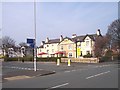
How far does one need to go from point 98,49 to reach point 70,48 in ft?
70.7

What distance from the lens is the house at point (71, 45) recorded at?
94062mm

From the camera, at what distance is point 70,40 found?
102 m

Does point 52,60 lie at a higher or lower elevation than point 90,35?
lower

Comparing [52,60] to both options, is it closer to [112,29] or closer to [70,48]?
[112,29]

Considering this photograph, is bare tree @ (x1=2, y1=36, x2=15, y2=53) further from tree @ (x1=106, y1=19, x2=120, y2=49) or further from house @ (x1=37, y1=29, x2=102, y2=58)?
tree @ (x1=106, y1=19, x2=120, y2=49)

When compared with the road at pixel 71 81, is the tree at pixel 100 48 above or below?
above

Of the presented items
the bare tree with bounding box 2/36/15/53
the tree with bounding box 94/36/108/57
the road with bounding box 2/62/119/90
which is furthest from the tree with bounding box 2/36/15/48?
the road with bounding box 2/62/119/90

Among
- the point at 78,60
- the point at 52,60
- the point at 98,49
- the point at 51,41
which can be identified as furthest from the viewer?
the point at 51,41

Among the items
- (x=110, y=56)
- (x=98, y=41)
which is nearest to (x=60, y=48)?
(x=98, y=41)

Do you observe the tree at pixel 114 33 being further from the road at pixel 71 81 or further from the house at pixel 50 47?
the road at pixel 71 81

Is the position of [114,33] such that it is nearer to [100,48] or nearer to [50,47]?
[100,48]

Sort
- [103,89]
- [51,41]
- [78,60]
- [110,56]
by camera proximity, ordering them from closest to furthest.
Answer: [103,89] → [78,60] → [110,56] → [51,41]

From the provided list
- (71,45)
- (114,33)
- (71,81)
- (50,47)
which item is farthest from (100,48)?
(71,81)

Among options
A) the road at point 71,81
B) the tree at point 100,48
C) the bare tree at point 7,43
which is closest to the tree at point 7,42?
the bare tree at point 7,43
